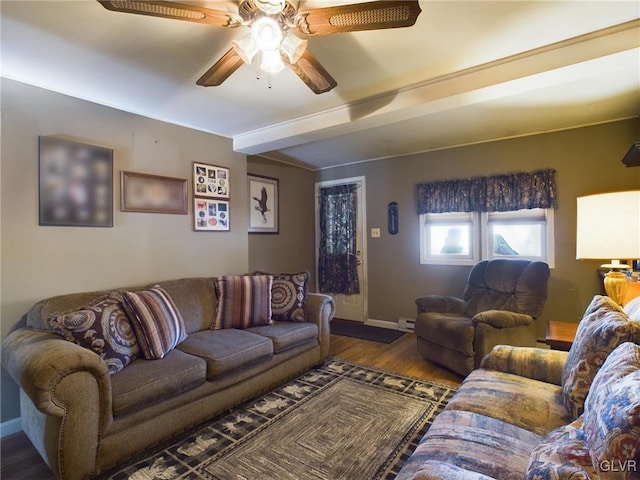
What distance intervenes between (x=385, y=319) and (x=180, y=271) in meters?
2.85

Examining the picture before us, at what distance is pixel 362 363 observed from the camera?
322 cm

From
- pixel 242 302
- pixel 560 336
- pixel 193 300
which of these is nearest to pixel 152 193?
pixel 193 300

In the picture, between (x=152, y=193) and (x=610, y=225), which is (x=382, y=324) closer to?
(x=610, y=225)

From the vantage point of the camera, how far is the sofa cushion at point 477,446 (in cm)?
109

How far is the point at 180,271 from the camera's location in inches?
124

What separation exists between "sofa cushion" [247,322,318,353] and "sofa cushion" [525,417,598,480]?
1.90 m

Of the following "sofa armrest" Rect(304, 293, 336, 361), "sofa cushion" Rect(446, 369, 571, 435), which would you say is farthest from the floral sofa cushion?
"sofa armrest" Rect(304, 293, 336, 361)

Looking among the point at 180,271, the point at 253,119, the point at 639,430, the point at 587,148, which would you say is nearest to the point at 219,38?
the point at 253,119

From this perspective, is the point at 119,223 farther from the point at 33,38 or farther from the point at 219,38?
the point at 219,38

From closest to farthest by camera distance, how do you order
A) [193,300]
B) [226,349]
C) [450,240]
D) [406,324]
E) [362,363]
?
[226,349], [193,300], [362,363], [450,240], [406,324]

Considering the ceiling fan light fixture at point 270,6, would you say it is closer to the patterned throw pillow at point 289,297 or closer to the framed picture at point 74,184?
the framed picture at point 74,184

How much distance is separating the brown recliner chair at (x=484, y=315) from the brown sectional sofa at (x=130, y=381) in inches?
48.5

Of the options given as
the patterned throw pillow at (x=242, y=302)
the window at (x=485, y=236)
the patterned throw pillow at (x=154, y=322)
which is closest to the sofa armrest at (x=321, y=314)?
the patterned throw pillow at (x=242, y=302)

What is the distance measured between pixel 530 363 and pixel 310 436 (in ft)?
4.47
